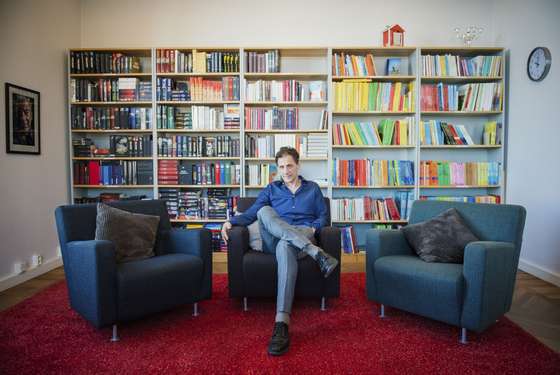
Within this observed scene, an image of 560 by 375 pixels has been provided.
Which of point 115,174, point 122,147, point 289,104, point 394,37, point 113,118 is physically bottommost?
point 115,174

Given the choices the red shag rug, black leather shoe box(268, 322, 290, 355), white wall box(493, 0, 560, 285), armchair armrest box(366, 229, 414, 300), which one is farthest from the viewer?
white wall box(493, 0, 560, 285)

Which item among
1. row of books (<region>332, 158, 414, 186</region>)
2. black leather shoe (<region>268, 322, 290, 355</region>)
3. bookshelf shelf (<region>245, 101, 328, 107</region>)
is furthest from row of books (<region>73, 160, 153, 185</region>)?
black leather shoe (<region>268, 322, 290, 355</region>)

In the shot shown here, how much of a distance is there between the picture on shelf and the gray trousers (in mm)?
2351

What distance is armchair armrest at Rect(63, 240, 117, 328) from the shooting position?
2.01m

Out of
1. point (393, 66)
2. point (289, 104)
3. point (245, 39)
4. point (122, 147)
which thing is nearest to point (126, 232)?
point (122, 147)

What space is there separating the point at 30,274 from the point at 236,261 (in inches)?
87.3

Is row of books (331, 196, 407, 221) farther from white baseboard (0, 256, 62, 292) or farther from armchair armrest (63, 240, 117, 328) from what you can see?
white baseboard (0, 256, 62, 292)

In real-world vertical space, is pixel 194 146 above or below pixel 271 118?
below

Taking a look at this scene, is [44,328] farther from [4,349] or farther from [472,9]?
[472,9]

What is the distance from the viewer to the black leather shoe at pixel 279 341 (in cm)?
193

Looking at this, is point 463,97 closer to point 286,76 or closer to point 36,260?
point 286,76

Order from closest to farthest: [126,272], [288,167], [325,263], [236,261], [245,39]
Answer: [126,272] < [325,263] < [236,261] < [288,167] < [245,39]

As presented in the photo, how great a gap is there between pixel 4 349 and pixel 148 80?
312 centimetres

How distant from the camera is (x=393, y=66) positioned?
4.06 m
